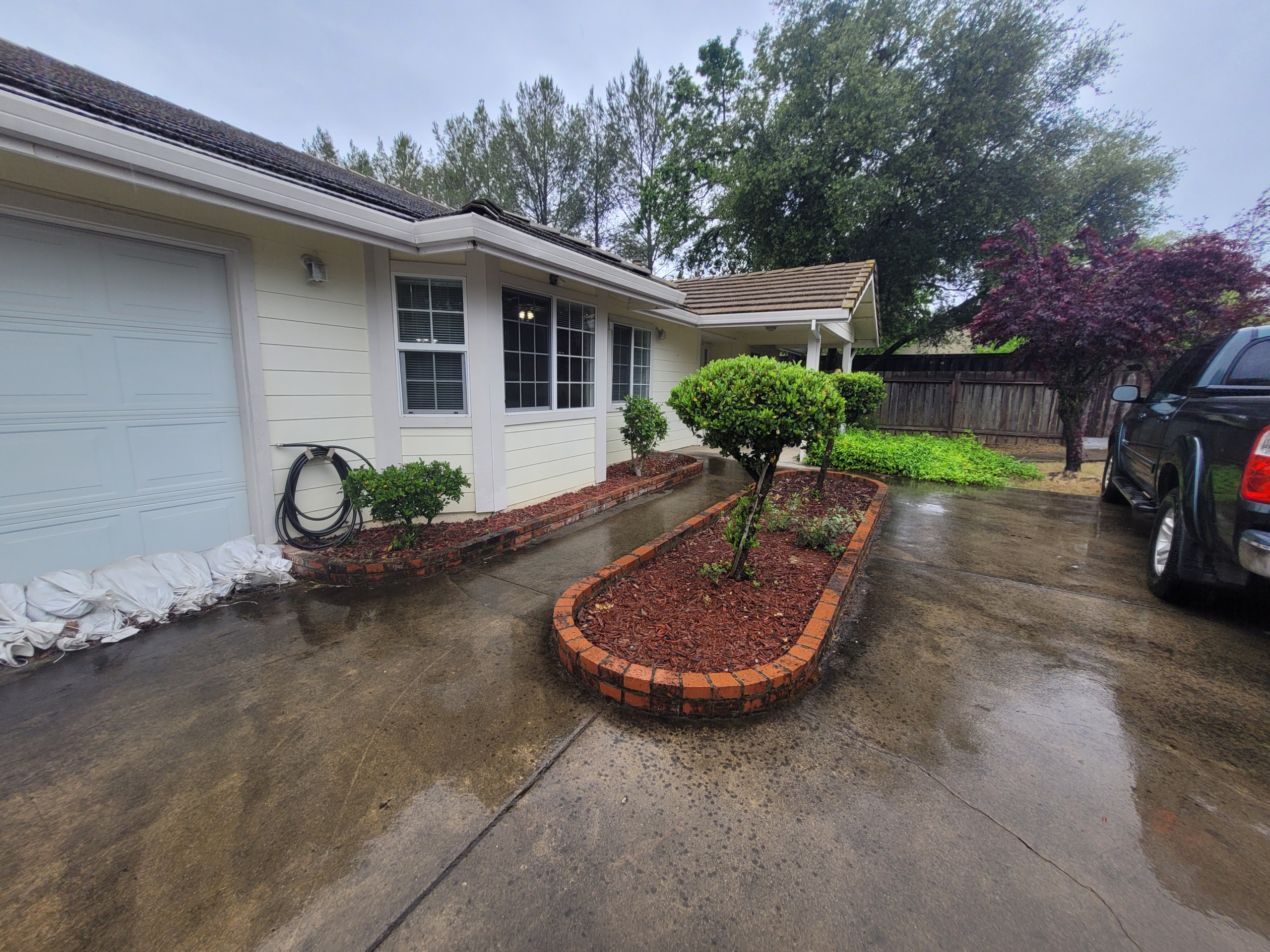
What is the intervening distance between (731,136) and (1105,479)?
1559cm

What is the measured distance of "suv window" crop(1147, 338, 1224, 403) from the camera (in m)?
4.27

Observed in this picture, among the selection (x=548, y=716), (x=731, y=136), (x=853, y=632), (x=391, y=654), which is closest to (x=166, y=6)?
(x=391, y=654)

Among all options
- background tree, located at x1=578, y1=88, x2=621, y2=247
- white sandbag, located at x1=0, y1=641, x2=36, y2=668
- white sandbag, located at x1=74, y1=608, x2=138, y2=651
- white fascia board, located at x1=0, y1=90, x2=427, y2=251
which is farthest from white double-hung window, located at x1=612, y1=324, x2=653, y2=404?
background tree, located at x1=578, y1=88, x2=621, y2=247

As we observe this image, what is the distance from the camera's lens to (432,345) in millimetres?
4875

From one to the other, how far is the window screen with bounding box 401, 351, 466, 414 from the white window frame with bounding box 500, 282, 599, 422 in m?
0.45

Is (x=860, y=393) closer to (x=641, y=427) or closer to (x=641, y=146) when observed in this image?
(x=641, y=427)

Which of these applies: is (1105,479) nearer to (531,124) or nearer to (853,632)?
(853,632)

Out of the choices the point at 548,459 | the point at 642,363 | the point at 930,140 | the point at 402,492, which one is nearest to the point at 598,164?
the point at 930,140

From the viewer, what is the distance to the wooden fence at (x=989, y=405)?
11828mm

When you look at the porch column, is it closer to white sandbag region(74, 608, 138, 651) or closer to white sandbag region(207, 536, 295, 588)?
white sandbag region(207, 536, 295, 588)

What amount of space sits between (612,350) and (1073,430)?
792cm

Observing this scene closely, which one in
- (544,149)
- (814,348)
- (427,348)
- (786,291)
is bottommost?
(427,348)

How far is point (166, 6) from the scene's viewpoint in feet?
25.3

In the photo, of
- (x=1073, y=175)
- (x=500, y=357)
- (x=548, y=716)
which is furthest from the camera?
(x=1073, y=175)
